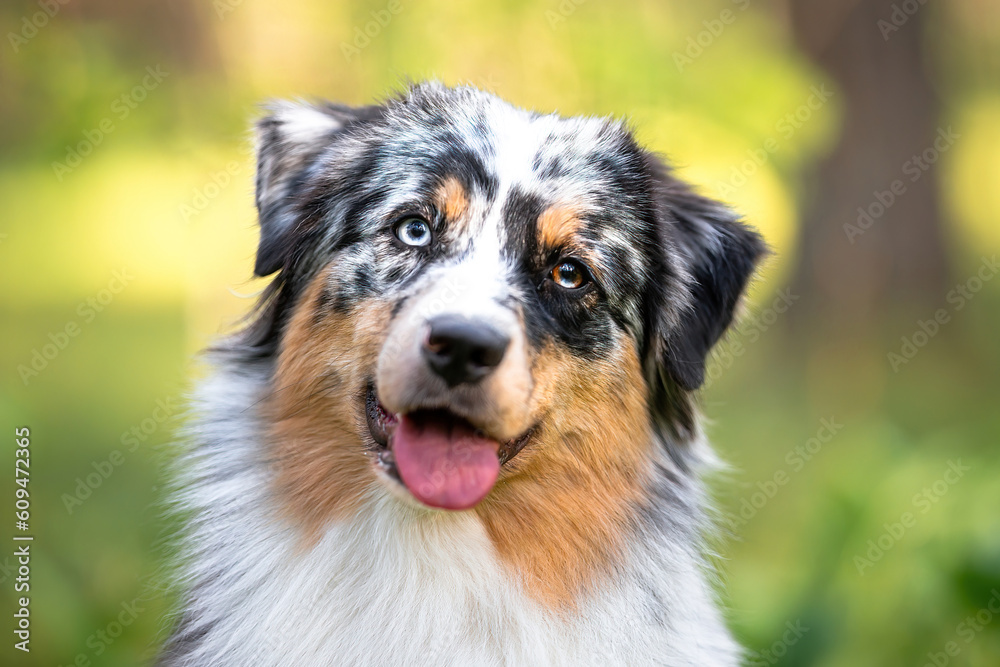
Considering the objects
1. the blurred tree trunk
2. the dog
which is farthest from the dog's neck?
the blurred tree trunk

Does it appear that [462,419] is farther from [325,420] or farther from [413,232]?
[413,232]

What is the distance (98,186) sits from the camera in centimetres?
796

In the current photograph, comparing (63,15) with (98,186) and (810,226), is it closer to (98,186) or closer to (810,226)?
(98,186)

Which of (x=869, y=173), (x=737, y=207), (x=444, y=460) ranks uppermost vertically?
(x=869, y=173)

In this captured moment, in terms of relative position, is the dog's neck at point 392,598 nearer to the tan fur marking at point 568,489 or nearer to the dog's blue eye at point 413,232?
the tan fur marking at point 568,489

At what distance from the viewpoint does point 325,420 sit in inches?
137

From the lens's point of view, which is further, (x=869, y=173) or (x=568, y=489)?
(x=869, y=173)

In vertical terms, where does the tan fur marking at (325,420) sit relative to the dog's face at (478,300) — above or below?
below

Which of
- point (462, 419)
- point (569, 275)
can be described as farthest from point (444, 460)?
point (569, 275)

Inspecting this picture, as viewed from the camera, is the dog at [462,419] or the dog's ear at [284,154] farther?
the dog's ear at [284,154]

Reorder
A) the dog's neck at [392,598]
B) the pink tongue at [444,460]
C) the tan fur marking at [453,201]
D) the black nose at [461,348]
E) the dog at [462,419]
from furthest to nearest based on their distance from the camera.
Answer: the tan fur marking at [453,201] < the dog's neck at [392,598] < the dog at [462,419] < the pink tongue at [444,460] < the black nose at [461,348]

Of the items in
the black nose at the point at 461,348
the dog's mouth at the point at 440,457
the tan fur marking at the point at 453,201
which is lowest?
the dog's mouth at the point at 440,457

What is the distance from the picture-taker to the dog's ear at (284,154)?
3.86 metres

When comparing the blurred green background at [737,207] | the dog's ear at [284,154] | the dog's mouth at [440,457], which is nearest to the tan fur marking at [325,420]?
the dog's mouth at [440,457]
